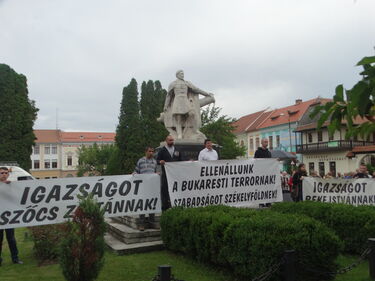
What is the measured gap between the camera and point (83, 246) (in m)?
4.04

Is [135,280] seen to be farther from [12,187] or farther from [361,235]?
[361,235]

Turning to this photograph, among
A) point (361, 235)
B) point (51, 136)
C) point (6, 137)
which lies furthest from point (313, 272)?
point (51, 136)

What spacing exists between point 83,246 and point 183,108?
8597 mm

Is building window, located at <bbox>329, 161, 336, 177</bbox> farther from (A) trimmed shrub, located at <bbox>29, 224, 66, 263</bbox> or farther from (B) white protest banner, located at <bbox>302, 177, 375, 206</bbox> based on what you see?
(A) trimmed shrub, located at <bbox>29, 224, 66, 263</bbox>

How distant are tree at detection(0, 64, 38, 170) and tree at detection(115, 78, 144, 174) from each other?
11.5 metres

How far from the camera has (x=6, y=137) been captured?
44.3 metres

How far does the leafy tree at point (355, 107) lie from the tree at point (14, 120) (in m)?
47.2

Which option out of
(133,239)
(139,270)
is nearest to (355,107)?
(139,270)

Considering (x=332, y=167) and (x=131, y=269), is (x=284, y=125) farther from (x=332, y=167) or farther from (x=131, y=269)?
(x=131, y=269)

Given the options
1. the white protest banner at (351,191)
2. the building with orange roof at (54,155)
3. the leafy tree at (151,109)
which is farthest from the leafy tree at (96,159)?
the white protest banner at (351,191)

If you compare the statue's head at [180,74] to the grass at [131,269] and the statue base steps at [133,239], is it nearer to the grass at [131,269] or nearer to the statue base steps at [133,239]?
the statue base steps at [133,239]

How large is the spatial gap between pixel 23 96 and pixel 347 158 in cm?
4229

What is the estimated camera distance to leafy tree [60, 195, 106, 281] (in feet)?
13.0

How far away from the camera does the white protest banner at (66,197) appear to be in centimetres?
646
